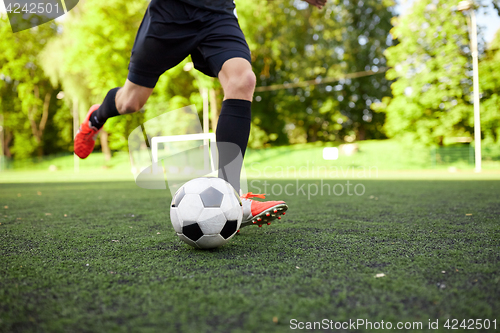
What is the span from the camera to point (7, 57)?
1026 inches

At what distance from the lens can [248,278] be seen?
54.4 inches

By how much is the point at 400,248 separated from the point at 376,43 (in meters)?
26.0

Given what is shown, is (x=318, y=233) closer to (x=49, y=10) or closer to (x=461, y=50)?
(x=49, y=10)

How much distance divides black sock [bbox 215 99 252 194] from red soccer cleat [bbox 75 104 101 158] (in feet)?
4.79

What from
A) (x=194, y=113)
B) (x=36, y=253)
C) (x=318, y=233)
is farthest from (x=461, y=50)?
(x=36, y=253)

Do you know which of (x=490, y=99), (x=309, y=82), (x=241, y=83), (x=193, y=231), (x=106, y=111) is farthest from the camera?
(x=309, y=82)

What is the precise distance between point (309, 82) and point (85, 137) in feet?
73.0

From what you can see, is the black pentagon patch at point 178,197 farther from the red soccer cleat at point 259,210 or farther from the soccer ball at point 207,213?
the red soccer cleat at point 259,210

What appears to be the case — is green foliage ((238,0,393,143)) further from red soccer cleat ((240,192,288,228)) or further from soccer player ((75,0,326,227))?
red soccer cleat ((240,192,288,228))

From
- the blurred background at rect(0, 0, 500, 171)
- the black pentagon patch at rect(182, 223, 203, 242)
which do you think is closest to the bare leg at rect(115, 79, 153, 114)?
the black pentagon patch at rect(182, 223, 203, 242)

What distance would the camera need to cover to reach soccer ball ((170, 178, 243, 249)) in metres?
1.85

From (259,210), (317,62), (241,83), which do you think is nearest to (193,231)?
(259,210)

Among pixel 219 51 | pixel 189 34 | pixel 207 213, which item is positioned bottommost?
pixel 207 213

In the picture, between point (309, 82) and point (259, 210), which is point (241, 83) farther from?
point (309, 82)
